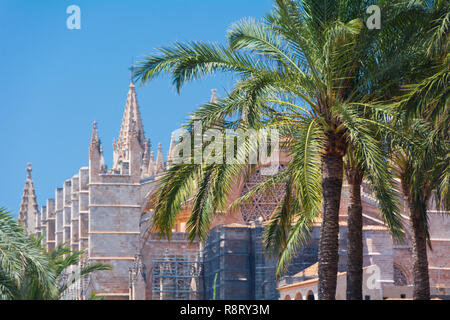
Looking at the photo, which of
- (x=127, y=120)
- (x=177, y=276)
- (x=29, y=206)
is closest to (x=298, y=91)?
(x=177, y=276)

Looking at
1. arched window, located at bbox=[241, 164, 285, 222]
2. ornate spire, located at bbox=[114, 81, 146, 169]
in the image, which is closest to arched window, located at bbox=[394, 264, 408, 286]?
arched window, located at bbox=[241, 164, 285, 222]

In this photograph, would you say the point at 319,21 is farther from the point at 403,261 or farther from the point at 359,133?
the point at 403,261

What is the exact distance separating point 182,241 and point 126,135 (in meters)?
24.3

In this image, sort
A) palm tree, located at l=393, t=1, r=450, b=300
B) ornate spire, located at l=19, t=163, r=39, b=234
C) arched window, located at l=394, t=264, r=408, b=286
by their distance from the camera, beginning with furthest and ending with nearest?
ornate spire, located at l=19, t=163, r=39, b=234, arched window, located at l=394, t=264, r=408, b=286, palm tree, located at l=393, t=1, r=450, b=300

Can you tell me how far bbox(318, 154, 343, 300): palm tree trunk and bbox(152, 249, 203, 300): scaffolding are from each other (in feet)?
85.4

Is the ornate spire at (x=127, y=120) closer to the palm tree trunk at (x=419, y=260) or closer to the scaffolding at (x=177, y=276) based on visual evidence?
the scaffolding at (x=177, y=276)

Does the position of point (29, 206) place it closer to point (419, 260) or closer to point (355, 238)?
point (419, 260)

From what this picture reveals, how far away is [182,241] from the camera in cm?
4381

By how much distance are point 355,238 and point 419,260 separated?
Answer: 9.07 feet

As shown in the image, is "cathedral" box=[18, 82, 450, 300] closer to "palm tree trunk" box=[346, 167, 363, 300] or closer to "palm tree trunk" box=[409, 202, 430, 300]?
"palm tree trunk" box=[409, 202, 430, 300]

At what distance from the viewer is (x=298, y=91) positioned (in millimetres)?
15430

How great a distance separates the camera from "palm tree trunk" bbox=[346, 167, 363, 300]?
55.8ft

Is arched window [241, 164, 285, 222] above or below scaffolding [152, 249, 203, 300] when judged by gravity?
above
